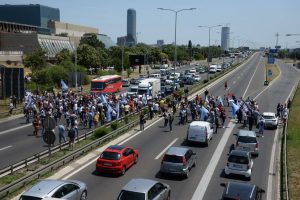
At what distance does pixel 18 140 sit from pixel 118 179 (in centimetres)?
1129

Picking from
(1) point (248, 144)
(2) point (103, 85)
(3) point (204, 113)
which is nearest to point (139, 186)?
(1) point (248, 144)

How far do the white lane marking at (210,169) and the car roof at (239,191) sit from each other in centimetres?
297

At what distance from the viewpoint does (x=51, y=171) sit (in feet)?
72.2

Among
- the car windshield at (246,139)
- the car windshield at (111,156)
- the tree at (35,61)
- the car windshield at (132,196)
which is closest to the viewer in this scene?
the car windshield at (132,196)

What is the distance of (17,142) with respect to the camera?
2872cm

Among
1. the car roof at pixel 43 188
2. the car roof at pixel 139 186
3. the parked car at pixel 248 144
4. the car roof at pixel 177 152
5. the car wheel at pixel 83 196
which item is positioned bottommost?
the car wheel at pixel 83 196

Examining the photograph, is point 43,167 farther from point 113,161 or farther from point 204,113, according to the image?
point 204,113

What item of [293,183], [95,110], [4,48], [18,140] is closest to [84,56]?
[4,48]

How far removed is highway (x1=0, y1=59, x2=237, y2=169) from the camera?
81.1 ft

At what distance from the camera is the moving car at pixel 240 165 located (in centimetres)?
2152

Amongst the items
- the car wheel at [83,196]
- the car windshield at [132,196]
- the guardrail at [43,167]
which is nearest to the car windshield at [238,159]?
the car windshield at [132,196]

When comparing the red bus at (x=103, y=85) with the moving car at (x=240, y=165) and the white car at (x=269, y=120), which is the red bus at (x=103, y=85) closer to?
the white car at (x=269, y=120)

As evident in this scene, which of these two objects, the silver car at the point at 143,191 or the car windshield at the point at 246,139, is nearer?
the silver car at the point at 143,191

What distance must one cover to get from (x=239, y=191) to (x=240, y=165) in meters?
5.77
